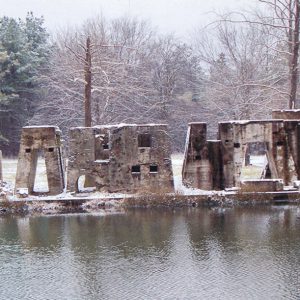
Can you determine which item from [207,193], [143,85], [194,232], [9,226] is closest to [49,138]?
[9,226]

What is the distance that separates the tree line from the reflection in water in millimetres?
10887

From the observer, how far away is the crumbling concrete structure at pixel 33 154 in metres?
19.7

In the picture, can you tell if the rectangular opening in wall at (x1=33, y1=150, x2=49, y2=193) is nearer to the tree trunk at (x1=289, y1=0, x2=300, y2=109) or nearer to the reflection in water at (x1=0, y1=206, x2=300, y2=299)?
the reflection in water at (x1=0, y1=206, x2=300, y2=299)

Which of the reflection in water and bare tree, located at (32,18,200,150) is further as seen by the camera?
bare tree, located at (32,18,200,150)

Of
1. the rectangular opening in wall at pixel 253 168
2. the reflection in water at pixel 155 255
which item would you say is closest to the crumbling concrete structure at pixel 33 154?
the reflection in water at pixel 155 255

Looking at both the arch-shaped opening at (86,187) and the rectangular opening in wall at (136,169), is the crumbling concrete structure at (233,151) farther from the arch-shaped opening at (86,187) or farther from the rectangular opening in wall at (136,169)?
the arch-shaped opening at (86,187)

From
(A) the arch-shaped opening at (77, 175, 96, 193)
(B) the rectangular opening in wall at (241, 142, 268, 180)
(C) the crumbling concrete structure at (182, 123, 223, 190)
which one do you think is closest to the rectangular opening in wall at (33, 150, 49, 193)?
(A) the arch-shaped opening at (77, 175, 96, 193)

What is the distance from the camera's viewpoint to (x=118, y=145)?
19.8 metres

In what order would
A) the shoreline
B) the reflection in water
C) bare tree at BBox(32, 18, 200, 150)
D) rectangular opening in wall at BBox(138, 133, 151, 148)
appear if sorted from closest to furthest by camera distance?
the reflection in water → the shoreline → rectangular opening in wall at BBox(138, 133, 151, 148) → bare tree at BBox(32, 18, 200, 150)

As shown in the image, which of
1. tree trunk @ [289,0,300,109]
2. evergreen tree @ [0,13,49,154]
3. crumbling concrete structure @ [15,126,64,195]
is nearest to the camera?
crumbling concrete structure @ [15,126,64,195]

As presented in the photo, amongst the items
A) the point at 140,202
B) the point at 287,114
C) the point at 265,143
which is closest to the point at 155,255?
the point at 140,202

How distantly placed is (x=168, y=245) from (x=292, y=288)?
161 inches

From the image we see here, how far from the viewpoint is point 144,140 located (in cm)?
2009

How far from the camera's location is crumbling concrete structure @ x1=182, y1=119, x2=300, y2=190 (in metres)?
20.0
